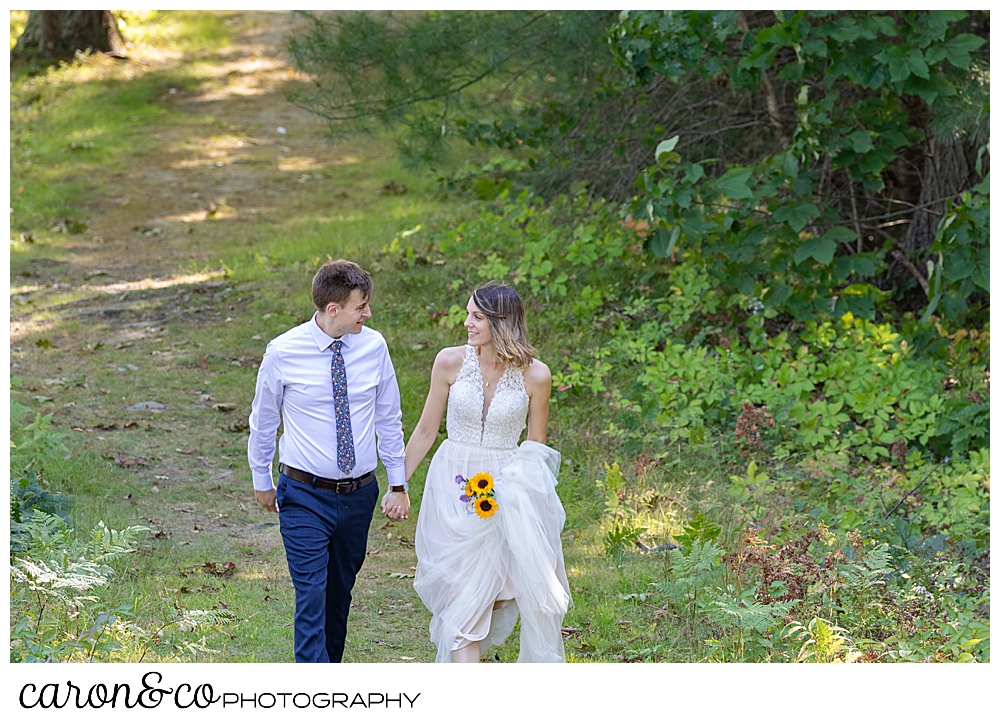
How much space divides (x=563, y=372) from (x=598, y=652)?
3717 mm

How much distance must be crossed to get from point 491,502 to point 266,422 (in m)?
1.00

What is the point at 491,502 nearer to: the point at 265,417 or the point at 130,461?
the point at 265,417

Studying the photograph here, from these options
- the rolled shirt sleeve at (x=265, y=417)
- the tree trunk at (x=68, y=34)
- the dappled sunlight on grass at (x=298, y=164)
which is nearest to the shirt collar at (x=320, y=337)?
the rolled shirt sleeve at (x=265, y=417)

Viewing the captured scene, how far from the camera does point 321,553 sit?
13.3 ft

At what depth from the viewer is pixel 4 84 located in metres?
5.01

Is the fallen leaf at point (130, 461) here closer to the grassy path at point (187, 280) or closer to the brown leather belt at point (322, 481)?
the grassy path at point (187, 280)

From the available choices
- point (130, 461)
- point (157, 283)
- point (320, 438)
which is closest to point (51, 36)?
point (157, 283)

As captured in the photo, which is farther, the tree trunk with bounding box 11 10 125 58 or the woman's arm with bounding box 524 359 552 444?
the tree trunk with bounding box 11 10 125 58

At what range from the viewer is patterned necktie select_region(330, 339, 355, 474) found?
407 cm

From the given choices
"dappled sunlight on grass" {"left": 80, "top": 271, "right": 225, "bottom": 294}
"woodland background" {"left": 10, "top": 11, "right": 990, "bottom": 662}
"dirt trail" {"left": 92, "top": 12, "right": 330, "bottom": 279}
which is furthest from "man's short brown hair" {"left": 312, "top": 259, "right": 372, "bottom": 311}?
"dirt trail" {"left": 92, "top": 12, "right": 330, "bottom": 279}

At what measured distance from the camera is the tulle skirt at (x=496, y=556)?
438cm

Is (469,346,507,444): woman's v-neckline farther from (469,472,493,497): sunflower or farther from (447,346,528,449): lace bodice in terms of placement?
(469,472,493,497): sunflower

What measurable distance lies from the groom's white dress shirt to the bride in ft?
1.35

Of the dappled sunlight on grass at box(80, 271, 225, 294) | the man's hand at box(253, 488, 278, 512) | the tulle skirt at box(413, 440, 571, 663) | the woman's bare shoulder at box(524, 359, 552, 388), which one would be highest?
the woman's bare shoulder at box(524, 359, 552, 388)
